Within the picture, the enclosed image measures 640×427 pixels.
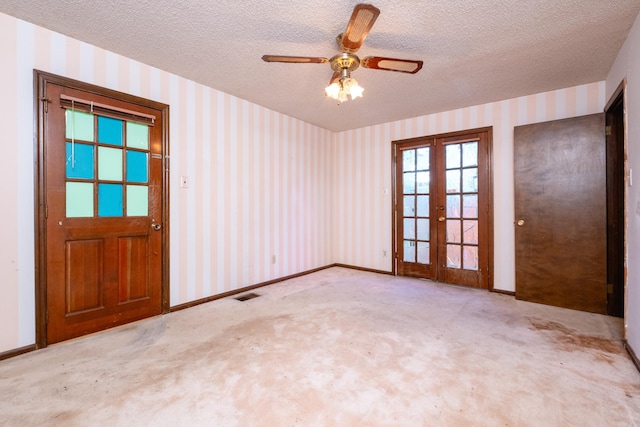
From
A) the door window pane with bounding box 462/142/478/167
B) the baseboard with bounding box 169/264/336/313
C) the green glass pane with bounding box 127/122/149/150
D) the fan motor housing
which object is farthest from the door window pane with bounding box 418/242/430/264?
the green glass pane with bounding box 127/122/149/150

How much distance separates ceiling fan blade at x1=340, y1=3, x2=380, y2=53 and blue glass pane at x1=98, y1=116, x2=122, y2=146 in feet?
7.50

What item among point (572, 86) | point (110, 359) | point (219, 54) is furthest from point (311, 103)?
point (110, 359)

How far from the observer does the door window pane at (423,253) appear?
471 centimetres

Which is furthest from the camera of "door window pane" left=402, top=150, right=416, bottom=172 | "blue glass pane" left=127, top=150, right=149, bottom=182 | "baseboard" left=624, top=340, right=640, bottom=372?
"door window pane" left=402, top=150, right=416, bottom=172

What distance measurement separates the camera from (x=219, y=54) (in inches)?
112

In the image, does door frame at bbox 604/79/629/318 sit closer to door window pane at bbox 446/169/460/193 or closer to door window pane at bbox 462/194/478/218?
door window pane at bbox 462/194/478/218

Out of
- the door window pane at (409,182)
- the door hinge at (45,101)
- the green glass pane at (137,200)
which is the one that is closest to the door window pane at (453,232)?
the door window pane at (409,182)

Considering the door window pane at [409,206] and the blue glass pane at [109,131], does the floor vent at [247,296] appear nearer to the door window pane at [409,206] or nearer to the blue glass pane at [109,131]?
the blue glass pane at [109,131]

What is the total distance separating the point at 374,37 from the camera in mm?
2521

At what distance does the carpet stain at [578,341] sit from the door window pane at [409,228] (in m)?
2.21

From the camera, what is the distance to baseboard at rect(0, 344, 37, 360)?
226 centimetres

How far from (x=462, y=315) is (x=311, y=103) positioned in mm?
3262

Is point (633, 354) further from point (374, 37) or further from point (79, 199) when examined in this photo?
point (79, 199)

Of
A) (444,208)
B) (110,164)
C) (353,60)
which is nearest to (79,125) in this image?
(110,164)
